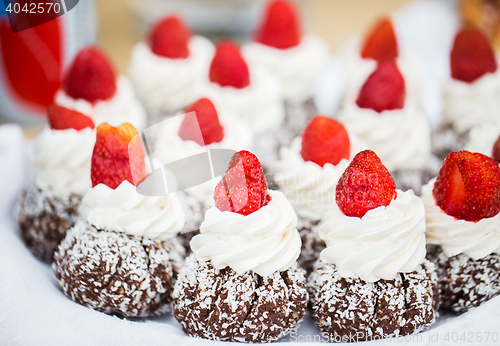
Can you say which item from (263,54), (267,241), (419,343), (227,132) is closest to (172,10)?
(263,54)

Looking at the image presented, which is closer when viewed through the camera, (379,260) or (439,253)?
(379,260)

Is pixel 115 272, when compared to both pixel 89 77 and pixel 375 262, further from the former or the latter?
pixel 89 77

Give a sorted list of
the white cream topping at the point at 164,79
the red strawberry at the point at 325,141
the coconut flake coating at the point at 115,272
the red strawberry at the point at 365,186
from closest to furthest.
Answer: the red strawberry at the point at 365,186, the coconut flake coating at the point at 115,272, the red strawberry at the point at 325,141, the white cream topping at the point at 164,79

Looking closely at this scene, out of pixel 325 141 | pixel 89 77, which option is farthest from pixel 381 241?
pixel 89 77

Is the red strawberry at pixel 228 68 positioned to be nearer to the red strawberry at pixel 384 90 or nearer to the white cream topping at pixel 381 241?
the red strawberry at pixel 384 90

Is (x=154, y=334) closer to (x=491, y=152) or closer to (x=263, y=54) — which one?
(x=491, y=152)

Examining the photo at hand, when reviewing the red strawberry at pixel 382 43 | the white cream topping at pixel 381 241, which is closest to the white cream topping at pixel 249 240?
the white cream topping at pixel 381 241

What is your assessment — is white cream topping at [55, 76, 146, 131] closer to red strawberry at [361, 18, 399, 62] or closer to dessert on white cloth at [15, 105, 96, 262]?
dessert on white cloth at [15, 105, 96, 262]
